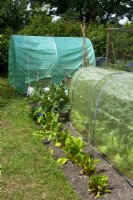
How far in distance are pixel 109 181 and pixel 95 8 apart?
68.8 ft

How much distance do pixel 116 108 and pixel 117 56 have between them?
683 centimetres

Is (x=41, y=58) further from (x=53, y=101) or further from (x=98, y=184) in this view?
(x=98, y=184)

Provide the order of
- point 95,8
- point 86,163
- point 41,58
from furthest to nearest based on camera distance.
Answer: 1. point 95,8
2. point 41,58
3. point 86,163

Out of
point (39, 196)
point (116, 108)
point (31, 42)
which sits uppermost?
point (31, 42)

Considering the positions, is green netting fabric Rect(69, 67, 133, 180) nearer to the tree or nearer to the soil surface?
the soil surface

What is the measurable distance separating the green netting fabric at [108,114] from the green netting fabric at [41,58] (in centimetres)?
391

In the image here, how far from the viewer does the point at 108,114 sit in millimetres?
4637

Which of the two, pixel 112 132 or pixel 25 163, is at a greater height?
pixel 112 132

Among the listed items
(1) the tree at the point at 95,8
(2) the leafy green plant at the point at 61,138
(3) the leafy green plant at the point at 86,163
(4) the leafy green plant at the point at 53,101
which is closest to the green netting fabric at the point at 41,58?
(4) the leafy green plant at the point at 53,101

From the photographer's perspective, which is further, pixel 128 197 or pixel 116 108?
pixel 116 108

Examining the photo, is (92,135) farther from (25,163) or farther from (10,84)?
(10,84)

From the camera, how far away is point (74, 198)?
3.69m

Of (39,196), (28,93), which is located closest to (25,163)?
(39,196)

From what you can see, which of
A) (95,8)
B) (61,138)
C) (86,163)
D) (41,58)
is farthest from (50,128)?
(95,8)
